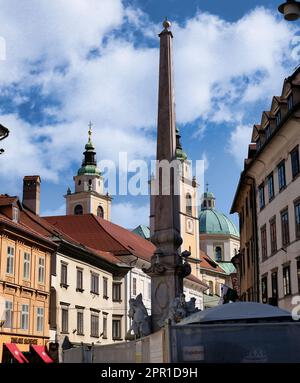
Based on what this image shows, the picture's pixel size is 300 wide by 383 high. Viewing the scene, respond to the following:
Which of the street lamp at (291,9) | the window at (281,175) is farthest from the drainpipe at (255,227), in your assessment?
the street lamp at (291,9)

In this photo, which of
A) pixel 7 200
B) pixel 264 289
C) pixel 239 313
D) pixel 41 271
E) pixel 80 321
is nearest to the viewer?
pixel 239 313

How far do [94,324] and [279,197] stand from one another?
18.6 meters

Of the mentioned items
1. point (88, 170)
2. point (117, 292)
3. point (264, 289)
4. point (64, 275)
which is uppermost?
point (88, 170)

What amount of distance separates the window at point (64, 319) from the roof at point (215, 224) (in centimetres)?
7431

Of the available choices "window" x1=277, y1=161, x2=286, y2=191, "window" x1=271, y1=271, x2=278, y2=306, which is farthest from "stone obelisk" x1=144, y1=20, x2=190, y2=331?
"window" x1=271, y1=271, x2=278, y2=306

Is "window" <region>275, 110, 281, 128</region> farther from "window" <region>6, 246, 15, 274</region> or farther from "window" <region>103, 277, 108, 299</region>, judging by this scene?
"window" <region>103, 277, 108, 299</region>

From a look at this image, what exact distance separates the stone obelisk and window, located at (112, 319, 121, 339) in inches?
944

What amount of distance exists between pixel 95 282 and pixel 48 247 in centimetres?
764

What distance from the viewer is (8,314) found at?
31.0 m

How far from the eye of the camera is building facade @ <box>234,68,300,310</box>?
26.2 meters

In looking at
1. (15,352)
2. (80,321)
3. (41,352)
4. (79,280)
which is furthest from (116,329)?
(15,352)

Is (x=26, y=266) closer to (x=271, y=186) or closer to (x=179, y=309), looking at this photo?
(x=271, y=186)

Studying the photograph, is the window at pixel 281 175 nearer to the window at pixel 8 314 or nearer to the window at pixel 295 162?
the window at pixel 295 162
